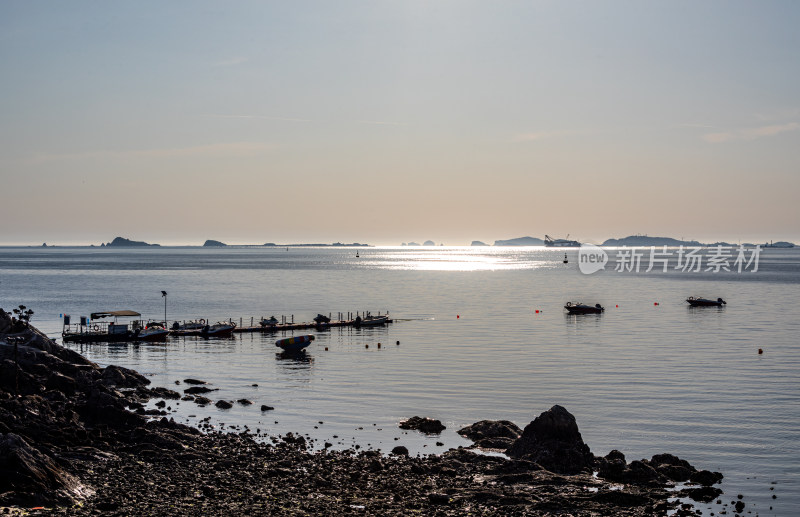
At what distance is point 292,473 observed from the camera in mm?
34094

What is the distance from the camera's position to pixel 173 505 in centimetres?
2878

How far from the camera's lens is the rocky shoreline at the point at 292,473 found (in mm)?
28984

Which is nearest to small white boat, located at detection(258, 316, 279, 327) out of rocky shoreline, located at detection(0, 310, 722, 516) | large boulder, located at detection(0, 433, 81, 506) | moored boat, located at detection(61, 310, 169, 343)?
moored boat, located at detection(61, 310, 169, 343)

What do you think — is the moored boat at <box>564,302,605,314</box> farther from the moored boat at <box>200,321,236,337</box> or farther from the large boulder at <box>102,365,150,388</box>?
the large boulder at <box>102,365,150,388</box>

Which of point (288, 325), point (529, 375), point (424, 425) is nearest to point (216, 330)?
point (288, 325)

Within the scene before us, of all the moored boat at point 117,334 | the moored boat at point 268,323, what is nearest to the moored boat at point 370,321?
the moored boat at point 268,323

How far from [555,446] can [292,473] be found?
45.0 feet

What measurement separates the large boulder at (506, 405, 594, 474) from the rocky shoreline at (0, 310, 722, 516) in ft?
0.19

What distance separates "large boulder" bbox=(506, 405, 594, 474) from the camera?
3597 cm

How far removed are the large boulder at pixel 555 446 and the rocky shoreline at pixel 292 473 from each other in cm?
6

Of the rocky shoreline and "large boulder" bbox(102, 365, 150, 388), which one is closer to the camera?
the rocky shoreline

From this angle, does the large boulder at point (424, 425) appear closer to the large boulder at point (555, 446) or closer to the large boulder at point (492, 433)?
the large boulder at point (492, 433)

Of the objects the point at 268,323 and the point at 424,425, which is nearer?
the point at 424,425

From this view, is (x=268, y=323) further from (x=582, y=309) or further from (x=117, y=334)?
(x=582, y=309)
